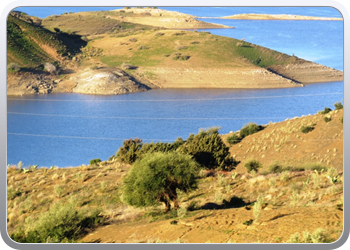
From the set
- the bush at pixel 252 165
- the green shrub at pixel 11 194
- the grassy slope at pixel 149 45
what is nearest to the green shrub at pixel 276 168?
the bush at pixel 252 165

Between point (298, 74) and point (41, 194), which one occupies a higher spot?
point (298, 74)

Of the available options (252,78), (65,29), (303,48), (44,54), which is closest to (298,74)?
(252,78)

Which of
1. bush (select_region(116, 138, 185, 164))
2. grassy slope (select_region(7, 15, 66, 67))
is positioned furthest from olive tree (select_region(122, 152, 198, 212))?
grassy slope (select_region(7, 15, 66, 67))

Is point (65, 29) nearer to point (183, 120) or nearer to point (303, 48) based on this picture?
point (183, 120)

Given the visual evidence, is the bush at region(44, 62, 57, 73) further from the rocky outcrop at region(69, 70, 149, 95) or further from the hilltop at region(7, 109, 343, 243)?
the hilltop at region(7, 109, 343, 243)

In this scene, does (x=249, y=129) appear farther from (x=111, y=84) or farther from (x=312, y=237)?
(x=312, y=237)

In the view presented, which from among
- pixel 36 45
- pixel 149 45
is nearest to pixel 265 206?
pixel 149 45
